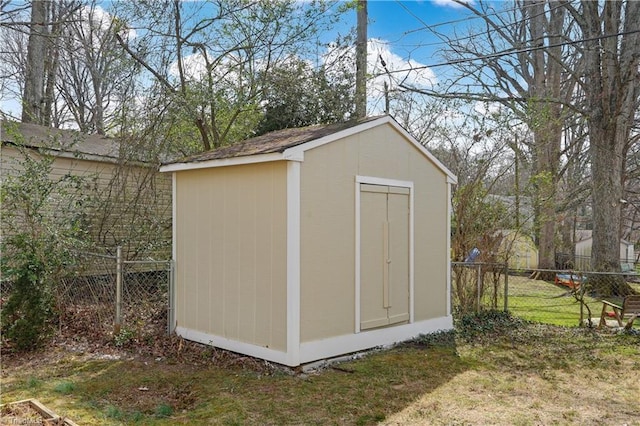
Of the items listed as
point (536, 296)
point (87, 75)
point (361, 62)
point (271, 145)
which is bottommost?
point (536, 296)

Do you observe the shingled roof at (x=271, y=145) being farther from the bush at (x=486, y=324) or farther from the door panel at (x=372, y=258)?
the bush at (x=486, y=324)

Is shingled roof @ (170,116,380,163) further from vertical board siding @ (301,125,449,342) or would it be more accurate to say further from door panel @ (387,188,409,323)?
door panel @ (387,188,409,323)

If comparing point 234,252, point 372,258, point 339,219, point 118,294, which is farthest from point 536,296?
point 118,294

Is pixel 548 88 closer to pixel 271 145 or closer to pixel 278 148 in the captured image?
pixel 271 145

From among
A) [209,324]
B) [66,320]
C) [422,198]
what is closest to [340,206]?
[422,198]

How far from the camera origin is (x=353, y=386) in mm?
4879

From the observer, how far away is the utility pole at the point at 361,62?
1094 centimetres

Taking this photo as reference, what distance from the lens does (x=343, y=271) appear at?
5.81 m

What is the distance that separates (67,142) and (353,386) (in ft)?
27.4

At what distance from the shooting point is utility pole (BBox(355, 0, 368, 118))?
35.9 feet

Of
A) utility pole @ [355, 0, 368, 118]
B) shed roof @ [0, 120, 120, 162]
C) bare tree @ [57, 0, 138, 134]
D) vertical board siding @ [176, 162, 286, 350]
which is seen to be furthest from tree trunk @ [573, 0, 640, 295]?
bare tree @ [57, 0, 138, 134]

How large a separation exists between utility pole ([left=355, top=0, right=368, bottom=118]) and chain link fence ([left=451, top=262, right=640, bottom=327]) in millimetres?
4278

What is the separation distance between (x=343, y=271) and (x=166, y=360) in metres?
2.24

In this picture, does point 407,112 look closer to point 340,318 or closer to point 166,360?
point 340,318
